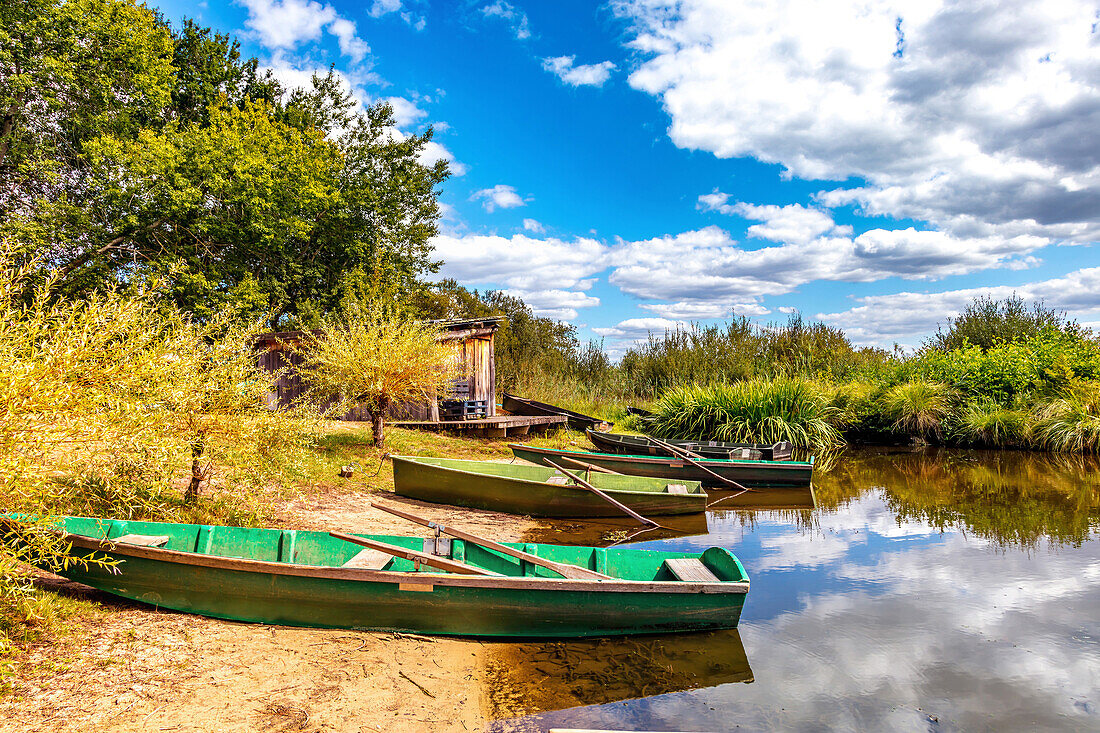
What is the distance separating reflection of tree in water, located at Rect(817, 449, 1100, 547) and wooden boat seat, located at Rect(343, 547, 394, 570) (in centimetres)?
885

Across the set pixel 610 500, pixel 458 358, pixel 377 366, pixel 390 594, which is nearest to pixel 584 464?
pixel 610 500

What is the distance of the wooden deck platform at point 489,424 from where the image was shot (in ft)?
55.5

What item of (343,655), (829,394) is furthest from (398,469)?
(829,394)

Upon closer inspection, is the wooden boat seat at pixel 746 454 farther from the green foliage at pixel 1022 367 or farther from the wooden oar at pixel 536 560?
the green foliage at pixel 1022 367

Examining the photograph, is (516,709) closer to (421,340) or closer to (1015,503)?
(421,340)

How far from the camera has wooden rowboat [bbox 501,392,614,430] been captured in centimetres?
1969

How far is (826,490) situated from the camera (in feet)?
42.7

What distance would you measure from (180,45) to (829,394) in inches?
1170

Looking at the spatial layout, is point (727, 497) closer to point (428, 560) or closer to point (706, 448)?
point (706, 448)

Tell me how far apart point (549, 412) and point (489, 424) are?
359 centimetres

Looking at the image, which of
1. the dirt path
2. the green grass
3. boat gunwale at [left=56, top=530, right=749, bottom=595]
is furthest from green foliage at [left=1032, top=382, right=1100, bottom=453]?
the dirt path

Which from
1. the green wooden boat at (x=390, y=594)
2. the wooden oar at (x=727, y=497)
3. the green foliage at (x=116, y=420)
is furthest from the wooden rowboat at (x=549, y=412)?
the green wooden boat at (x=390, y=594)

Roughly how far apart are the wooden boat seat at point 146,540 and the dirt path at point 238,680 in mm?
556

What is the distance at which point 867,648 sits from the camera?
5609 mm
